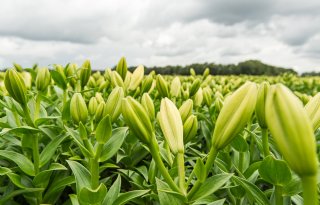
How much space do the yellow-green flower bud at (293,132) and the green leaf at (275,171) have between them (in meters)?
0.40

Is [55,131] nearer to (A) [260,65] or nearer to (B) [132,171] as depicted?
(B) [132,171]

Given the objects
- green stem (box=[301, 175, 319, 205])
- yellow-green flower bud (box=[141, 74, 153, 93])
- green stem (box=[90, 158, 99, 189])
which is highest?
yellow-green flower bud (box=[141, 74, 153, 93])

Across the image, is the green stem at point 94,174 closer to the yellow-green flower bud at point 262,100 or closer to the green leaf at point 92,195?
the green leaf at point 92,195

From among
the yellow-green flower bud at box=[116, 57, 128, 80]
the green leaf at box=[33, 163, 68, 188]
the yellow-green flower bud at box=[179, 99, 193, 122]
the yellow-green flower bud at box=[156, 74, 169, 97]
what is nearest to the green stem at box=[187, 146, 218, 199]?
the yellow-green flower bud at box=[179, 99, 193, 122]

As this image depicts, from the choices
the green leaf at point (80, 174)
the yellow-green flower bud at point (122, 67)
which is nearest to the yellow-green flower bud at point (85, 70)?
the yellow-green flower bud at point (122, 67)

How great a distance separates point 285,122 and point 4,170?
106 centimetres

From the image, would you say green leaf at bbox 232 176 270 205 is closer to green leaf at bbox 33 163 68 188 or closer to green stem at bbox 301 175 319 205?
green stem at bbox 301 175 319 205

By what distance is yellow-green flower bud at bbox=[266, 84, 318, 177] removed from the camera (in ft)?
1.92

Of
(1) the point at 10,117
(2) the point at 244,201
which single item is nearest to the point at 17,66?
(1) the point at 10,117

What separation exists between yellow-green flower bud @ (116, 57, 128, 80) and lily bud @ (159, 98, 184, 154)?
913 mm

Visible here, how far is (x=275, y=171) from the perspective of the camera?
1.01 m

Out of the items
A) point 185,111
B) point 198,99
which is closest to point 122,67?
point 198,99

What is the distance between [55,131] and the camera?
1.60 metres

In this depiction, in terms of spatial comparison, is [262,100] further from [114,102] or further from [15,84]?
[15,84]
